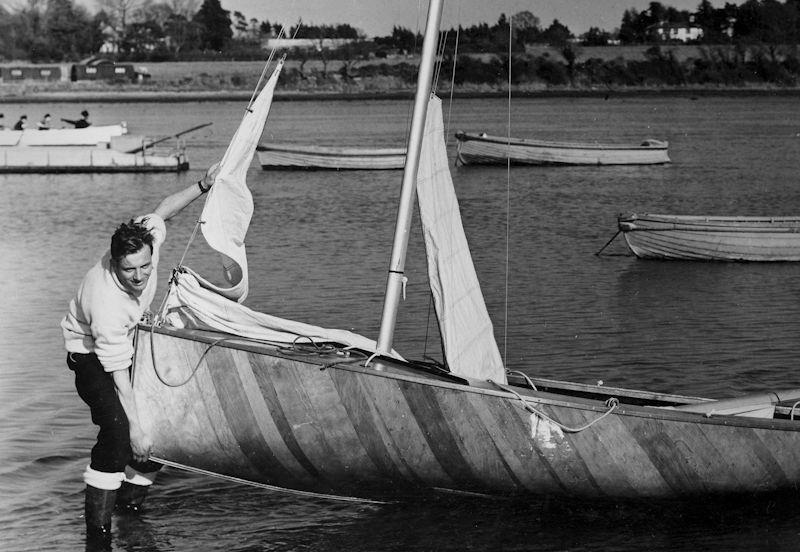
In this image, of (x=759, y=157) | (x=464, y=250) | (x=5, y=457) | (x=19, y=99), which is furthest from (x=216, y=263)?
(x=19, y=99)

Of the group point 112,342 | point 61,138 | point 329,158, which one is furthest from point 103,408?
point 61,138

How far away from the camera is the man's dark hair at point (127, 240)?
8.02 meters

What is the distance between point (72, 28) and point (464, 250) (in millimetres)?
194859

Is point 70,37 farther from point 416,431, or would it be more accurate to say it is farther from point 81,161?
point 416,431

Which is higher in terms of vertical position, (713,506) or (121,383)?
(121,383)

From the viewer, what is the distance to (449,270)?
10.2 meters

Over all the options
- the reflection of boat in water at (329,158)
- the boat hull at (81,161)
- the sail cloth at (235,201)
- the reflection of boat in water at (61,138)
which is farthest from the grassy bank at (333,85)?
the sail cloth at (235,201)

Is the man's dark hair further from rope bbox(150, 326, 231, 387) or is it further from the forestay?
the forestay

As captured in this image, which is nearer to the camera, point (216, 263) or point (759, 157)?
point (216, 263)

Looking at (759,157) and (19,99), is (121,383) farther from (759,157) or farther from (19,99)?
(19,99)

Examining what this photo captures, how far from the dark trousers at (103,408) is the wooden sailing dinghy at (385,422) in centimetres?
57

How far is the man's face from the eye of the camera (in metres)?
8.12

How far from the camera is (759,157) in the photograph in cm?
6119

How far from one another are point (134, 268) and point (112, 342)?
56cm
